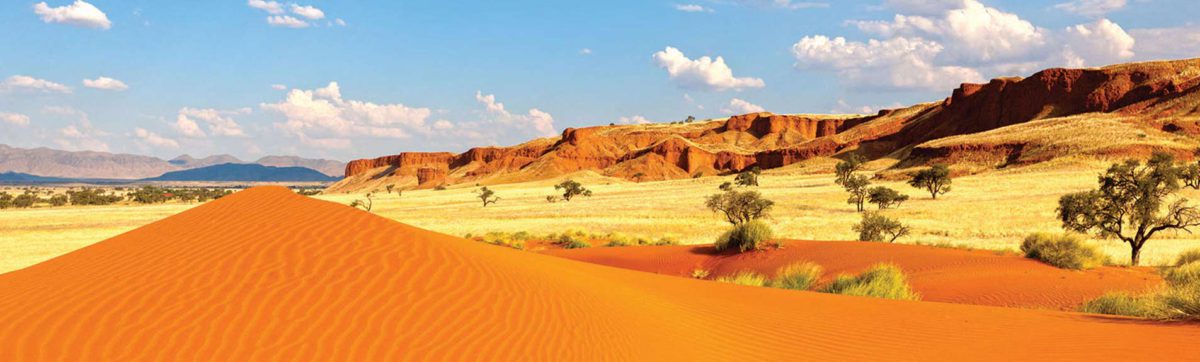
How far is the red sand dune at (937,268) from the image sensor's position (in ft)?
41.0

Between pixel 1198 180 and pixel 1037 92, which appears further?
pixel 1037 92

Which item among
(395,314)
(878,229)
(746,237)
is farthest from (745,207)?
(395,314)

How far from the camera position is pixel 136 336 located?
5121 mm

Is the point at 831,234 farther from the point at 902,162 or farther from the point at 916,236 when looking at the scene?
the point at 902,162

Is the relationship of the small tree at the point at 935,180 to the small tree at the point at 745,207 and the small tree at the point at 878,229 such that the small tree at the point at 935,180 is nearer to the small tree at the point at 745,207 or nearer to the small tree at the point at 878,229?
the small tree at the point at 745,207

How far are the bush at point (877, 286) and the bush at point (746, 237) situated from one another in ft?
19.9

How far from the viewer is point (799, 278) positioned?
1377 centimetres

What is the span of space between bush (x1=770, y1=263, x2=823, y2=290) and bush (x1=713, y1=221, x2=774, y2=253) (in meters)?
3.66

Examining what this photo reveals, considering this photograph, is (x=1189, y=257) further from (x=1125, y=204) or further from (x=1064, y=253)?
(x=1125, y=204)

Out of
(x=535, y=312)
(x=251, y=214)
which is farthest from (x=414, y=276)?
(x=251, y=214)

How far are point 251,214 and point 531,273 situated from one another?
12.3ft

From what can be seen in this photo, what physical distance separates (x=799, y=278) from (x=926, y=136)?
356 feet

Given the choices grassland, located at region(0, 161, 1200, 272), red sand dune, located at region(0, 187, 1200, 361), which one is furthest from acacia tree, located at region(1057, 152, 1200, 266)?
red sand dune, located at region(0, 187, 1200, 361)

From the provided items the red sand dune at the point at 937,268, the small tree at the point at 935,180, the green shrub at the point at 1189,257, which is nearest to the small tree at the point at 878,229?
the red sand dune at the point at 937,268
